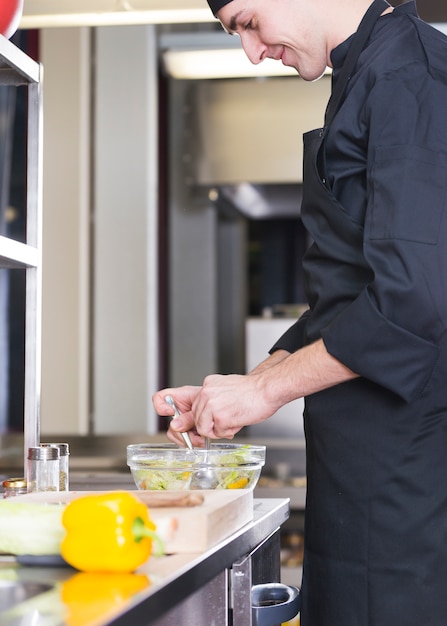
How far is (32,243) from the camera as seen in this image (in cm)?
173

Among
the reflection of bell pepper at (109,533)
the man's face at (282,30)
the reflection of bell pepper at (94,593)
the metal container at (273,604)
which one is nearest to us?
the reflection of bell pepper at (94,593)

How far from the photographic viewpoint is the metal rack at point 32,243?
1681 mm

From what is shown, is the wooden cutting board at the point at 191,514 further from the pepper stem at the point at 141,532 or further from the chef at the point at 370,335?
→ the chef at the point at 370,335

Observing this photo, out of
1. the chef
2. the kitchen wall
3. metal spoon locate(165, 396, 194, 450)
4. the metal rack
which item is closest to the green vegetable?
the chef

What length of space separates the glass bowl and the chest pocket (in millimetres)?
419

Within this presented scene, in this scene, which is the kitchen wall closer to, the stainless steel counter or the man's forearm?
the stainless steel counter

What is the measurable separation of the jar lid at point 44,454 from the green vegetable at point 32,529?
0.41m

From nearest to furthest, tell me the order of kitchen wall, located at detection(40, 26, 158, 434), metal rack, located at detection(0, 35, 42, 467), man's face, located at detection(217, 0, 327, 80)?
man's face, located at detection(217, 0, 327, 80) < metal rack, located at detection(0, 35, 42, 467) < kitchen wall, located at detection(40, 26, 158, 434)

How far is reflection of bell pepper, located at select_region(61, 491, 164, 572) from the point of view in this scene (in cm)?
92

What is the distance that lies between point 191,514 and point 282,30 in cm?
77

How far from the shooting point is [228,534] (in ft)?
3.79

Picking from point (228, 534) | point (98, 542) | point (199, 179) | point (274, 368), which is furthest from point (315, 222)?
point (199, 179)

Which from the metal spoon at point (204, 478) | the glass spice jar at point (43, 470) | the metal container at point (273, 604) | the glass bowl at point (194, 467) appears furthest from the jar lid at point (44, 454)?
the metal container at point (273, 604)

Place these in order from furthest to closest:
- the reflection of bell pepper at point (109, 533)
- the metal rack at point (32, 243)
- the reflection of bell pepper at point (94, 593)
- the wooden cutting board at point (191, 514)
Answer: the metal rack at point (32, 243) < the wooden cutting board at point (191, 514) < the reflection of bell pepper at point (109, 533) < the reflection of bell pepper at point (94, 593)
